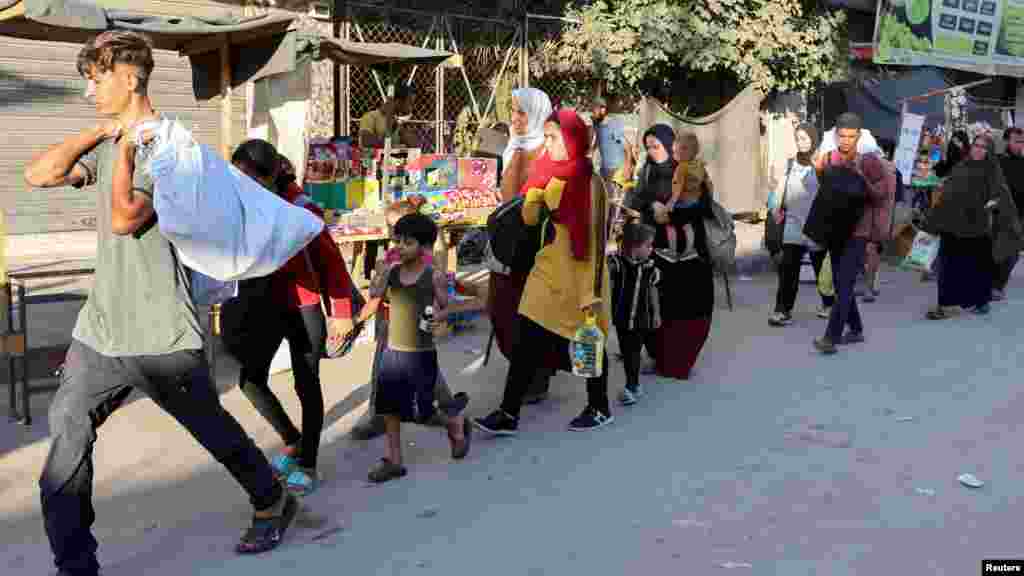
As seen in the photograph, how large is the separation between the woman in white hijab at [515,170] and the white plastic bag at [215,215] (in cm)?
228

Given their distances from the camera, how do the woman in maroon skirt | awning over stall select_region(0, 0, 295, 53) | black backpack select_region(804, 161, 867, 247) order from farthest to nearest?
black backpack select_region(804, 161, 867, 247), the woman in maroon skirt, awning over stall select_region(0, 0, 295, 53)

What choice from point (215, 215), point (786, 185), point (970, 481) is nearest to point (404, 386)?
point (215, 215)

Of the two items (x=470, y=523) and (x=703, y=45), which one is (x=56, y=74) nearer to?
(x=703, y=45)

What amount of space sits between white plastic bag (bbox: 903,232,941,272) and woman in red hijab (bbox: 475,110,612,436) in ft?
22.1

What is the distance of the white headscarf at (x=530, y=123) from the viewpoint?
6.29 meters

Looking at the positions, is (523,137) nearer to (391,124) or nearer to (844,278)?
(844,278)

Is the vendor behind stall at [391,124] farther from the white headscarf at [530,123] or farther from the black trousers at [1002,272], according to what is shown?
the black trousers at [1002,272]

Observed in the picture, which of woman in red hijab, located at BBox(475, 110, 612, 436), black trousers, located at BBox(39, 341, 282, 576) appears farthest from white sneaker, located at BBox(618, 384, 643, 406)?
black trousers, located at BBox(39, 341, 282, 576)

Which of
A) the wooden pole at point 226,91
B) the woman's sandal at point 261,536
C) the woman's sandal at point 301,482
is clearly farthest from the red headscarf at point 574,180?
the wooden pole at point 226,91

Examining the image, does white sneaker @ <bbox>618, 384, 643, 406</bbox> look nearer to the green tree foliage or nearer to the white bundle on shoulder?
the white bundle on shoulder

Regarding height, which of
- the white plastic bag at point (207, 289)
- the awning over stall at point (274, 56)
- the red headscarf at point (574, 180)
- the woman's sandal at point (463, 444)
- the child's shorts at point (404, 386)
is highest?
the awning over stall at point (274, 56)

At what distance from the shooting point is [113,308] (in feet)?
11.7

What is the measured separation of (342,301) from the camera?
15.0ft

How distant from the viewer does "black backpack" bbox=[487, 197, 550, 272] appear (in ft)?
19.3
